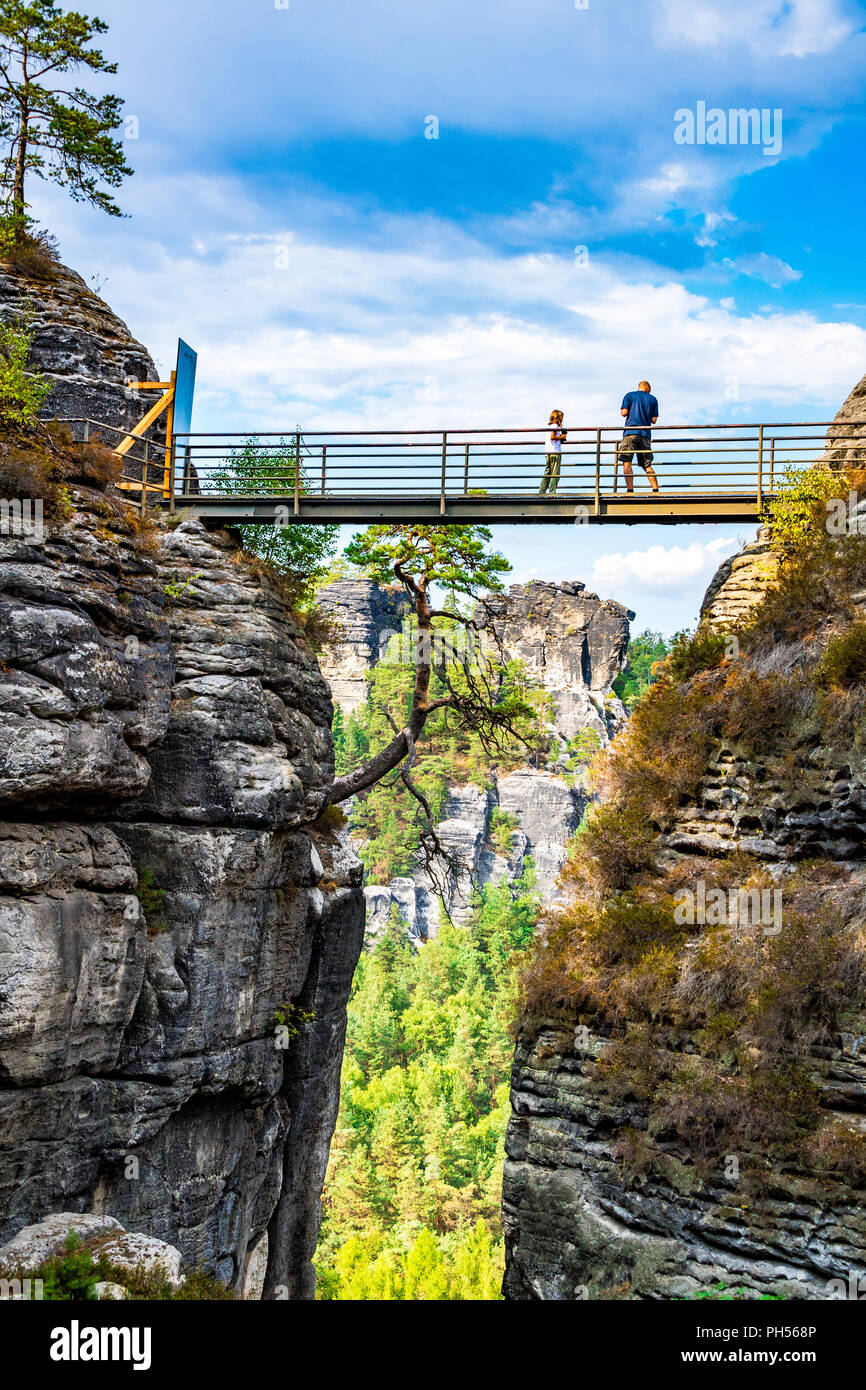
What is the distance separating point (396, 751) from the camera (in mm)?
20672

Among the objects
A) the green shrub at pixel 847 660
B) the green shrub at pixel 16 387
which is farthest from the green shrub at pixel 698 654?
the green shrub at pixel 16 387

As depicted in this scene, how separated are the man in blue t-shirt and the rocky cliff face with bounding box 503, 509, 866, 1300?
188 inches

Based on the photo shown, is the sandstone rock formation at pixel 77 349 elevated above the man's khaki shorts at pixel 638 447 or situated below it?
above

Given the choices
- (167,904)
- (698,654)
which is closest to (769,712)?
(698,654)

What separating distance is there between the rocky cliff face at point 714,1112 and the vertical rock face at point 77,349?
1137 centimetres

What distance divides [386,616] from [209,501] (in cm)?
8459

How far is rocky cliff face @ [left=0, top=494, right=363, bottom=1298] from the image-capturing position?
1140 cm

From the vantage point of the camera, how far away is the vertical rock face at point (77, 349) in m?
16.7

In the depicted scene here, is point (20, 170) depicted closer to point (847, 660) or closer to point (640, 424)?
point (640, 424)

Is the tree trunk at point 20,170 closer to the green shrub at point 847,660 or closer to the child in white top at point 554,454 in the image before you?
the child in white top at point 554,454

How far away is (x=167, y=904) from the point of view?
1390 cm

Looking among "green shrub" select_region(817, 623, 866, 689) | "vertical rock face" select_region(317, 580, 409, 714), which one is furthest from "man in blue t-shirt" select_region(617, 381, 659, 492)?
"vertical rock face" select_region(317, 580, 409, 714)

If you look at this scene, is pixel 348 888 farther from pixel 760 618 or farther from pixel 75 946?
pixel 760 618

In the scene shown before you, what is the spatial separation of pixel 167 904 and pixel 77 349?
30.9ft
